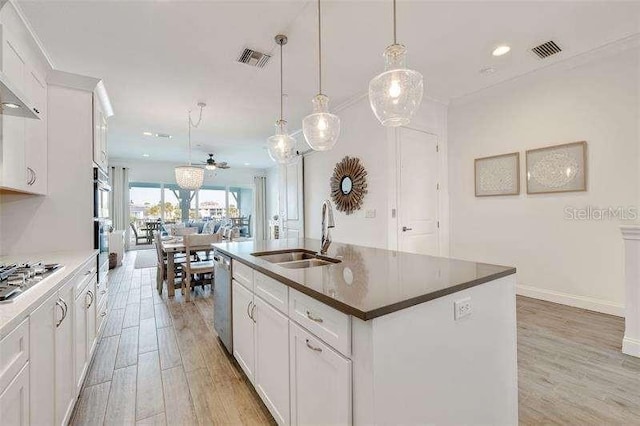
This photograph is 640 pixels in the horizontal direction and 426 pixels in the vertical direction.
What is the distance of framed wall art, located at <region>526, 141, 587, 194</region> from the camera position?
3.14m

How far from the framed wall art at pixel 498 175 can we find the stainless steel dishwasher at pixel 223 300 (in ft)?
11.8

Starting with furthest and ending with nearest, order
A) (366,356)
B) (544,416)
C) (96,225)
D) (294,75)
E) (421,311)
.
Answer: (294,75) → (96,225) → (544,416) → (421,311) → (366,356)

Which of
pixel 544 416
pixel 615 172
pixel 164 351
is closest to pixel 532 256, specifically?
pixel 615 172

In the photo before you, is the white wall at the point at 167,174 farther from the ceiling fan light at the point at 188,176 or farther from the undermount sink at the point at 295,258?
the undermount sink at the point at 295,258

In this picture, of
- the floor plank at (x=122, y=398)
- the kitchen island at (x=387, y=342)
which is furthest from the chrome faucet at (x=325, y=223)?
the floor plank at (x=122, y=398)

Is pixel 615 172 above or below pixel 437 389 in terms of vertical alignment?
above

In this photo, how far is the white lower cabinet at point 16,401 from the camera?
0.92m

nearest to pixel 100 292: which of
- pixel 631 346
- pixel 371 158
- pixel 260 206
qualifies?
pixel 371 158

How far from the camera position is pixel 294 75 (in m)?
3.35

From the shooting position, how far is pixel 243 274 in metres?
2.00

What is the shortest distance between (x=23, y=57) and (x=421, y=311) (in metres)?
3.24

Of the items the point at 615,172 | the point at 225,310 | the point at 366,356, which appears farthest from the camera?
the point at 615,172

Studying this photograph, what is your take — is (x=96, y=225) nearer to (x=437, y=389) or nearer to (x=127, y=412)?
(x=127, y=412)

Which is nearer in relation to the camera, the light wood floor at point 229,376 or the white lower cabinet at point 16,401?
the white lower cabinet at point 16,401
